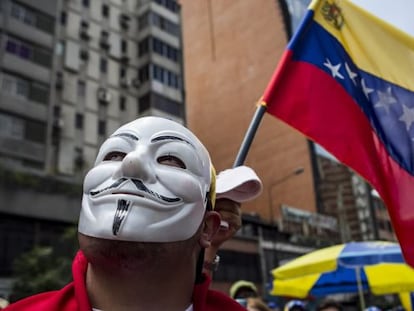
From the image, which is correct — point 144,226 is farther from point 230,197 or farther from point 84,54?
point 84,54

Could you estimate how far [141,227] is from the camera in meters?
1.24

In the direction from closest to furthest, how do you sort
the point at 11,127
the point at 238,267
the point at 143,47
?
the point at 11,127
the point at 238,267
the point at 143,47

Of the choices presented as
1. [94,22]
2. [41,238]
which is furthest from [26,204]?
[94,22]

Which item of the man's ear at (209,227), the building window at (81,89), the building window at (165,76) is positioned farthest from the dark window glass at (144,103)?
the man's ear at (209,227)

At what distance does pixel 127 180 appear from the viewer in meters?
1.31

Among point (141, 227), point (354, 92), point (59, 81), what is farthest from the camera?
point (59, 81)

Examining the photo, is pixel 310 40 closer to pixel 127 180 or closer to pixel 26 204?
pixel 127 180

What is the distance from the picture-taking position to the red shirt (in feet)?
4.34

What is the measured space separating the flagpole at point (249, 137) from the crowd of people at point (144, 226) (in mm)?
975

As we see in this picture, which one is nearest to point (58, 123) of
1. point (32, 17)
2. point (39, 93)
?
point (39, 93)

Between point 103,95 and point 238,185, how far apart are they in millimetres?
27001

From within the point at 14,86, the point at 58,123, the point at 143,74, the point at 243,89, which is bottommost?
the point at 14,86

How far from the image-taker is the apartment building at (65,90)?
19.4 metres

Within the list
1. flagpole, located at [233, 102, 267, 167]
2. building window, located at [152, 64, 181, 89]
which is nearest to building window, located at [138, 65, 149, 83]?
building window, located at [152, 64, 181, 89]
